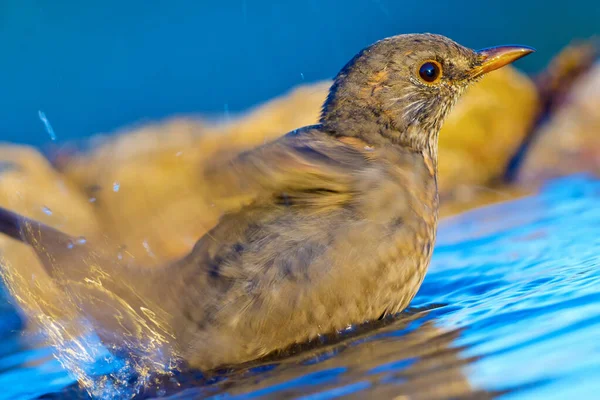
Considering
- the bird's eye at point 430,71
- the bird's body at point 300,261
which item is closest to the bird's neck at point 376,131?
the bird's eye at point 430,71

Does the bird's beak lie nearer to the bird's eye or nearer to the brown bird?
the bird's eye

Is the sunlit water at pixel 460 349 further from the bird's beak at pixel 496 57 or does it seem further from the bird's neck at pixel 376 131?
the bird's beak at pixel 496 57

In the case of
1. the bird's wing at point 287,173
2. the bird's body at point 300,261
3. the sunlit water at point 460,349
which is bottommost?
the sunlit water at point 460,349

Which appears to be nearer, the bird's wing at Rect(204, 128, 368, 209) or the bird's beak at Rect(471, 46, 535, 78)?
the bird's wing at Rect(204, 128, 368, 209)

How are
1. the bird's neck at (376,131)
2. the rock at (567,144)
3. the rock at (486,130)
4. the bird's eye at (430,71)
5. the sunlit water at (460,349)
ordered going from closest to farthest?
the sunlit water at (460,349) → the bird's neck at (376,131) → the bird's eye at (430,71) → the rock at (567,144) → the rock at (486,130)

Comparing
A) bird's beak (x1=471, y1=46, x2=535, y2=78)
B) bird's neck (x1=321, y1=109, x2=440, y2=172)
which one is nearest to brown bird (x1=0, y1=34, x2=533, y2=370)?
bird's neck (x1=321, y1=109, x2=440, y2=172)

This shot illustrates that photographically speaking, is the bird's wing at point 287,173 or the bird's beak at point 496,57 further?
the bird's beak at point 496,57

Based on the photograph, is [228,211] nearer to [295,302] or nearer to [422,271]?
[295,302]

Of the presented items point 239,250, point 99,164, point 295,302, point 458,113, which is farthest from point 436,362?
point 458,113

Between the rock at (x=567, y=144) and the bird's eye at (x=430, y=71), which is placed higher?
the bird's eye at (x=430, y=71)
